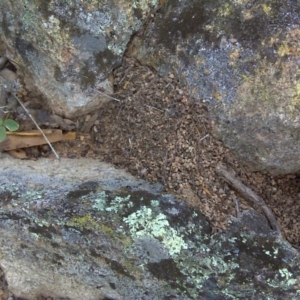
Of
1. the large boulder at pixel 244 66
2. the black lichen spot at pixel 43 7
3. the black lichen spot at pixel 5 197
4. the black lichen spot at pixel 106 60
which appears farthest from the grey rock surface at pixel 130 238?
the black lichen spot at pixel 43 7

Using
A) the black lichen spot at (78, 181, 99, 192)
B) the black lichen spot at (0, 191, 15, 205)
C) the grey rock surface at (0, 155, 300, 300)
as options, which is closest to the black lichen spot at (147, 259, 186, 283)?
the grey rock surface at (0, 155, 300, 300)

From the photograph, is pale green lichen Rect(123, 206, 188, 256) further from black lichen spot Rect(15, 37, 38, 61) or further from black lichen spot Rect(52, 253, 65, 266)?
black lichen spot Rect(15, 37, 38, 61)

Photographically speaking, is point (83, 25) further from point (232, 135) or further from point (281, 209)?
point (281, 209)

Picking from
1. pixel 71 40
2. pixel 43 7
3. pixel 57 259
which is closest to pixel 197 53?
pixel 71 40

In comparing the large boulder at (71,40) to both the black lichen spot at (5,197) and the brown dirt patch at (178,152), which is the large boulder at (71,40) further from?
the black lichen spot at (5,197)

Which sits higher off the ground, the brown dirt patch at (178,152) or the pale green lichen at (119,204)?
the brown dirt patch at (178,152)
